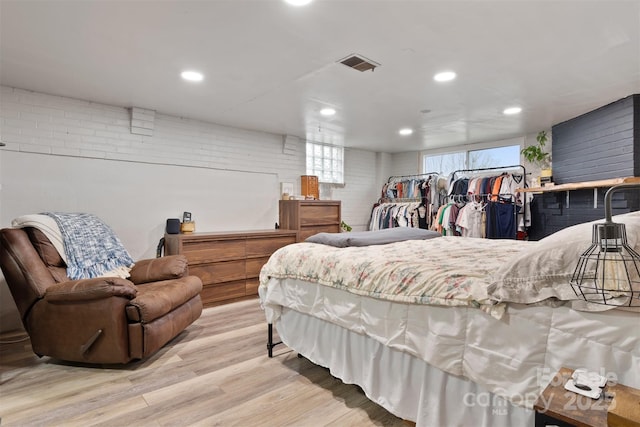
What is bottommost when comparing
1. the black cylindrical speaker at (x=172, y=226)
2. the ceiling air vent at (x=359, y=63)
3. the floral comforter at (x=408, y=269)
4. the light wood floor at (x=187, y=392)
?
the light wood floor at (x=187, y=392)

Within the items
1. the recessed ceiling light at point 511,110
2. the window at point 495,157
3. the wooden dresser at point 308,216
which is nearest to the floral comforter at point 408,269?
the recessed ceiling light at point 511,110

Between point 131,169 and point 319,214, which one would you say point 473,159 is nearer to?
point 319,214

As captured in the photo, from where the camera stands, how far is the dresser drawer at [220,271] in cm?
372

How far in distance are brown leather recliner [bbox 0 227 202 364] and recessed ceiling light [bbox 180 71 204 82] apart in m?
1.69

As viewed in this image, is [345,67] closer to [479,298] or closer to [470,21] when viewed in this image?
[470,21]

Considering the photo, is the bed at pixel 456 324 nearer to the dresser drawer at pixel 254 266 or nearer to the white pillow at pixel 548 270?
the white pillow at pixel 548 270

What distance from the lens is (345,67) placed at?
104 inches

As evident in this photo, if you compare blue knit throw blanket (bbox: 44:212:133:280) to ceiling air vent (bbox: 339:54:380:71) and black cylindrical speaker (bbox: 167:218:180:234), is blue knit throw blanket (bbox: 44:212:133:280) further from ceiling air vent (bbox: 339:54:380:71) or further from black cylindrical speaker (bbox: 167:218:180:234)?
ceiling air vent (bbox: 339:54:380:71)

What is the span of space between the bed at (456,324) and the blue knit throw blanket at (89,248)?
1.68 meters

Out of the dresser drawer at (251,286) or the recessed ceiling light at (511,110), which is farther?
the dresser drawer at (251,286)

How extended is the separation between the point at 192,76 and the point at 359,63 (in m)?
1.39

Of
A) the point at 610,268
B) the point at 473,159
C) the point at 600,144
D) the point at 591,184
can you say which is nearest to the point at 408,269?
the point at 610,268

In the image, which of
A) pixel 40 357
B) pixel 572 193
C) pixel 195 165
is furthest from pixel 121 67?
pixel 572 193

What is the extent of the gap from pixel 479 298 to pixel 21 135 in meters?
3.99
